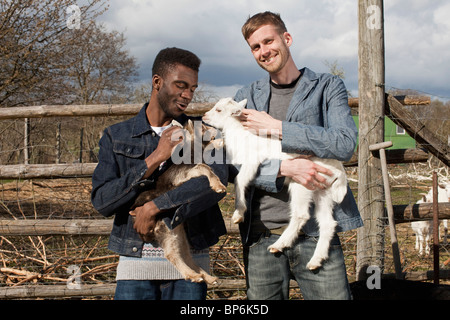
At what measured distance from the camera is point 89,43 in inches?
332

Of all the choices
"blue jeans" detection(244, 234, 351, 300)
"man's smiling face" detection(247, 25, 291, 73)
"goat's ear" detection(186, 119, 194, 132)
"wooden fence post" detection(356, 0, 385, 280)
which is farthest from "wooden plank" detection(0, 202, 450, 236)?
"man's smiling face" detection(247, 25, 291, 73)

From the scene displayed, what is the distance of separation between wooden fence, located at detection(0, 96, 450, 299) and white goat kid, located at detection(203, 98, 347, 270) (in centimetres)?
182

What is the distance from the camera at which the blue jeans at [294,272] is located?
2203 mm

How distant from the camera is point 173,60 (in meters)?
2.09

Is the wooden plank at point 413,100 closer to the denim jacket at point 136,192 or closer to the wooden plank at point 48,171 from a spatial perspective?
the denim jacket at point 136,192

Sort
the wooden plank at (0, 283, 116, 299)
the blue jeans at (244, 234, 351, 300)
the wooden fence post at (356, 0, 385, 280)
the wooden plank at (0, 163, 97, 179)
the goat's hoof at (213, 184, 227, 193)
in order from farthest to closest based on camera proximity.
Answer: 1. the wooden plank at (0, 283, 116, 299)
2. the wooden plank at (0, 163, 97, 179)
3. the wooden fence post at (356, 0, 385, 280)
4. the blue jeans at (244, 234, 351, 300)
5. the goat's hoof at (213, 184, 227, 193)

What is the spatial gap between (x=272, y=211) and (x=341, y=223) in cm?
42

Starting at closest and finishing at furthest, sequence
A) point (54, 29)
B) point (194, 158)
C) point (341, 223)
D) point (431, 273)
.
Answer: point (194, 158) → point (341, 223) → point (431, 273) → point (54, 29)

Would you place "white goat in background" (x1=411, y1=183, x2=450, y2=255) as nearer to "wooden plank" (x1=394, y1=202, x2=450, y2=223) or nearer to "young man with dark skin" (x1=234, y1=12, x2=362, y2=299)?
"wooden plank" (x1=394, y1=202, x2=450, y2=223)

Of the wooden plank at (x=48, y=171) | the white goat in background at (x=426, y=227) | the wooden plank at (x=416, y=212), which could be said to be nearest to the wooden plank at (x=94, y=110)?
the wooden plank at (x=48, y=171)

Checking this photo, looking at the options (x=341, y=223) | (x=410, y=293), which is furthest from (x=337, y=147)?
(x=410, y=293)

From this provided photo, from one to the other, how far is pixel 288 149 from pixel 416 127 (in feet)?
8.06

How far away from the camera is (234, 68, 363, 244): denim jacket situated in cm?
200
